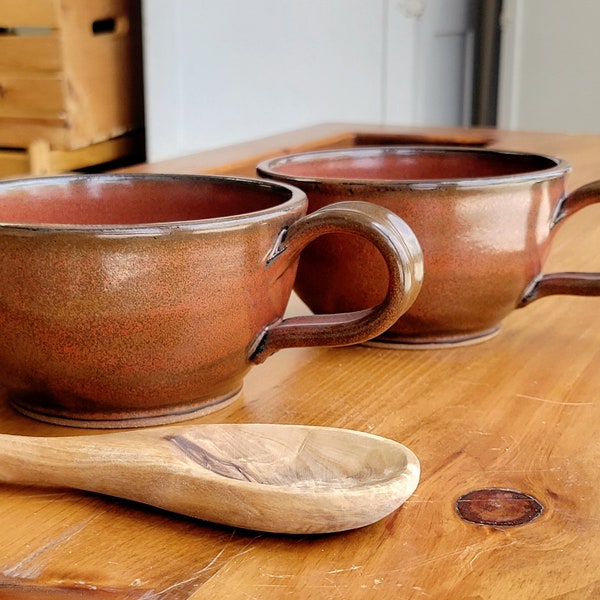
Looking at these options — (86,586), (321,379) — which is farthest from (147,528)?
(321,379)

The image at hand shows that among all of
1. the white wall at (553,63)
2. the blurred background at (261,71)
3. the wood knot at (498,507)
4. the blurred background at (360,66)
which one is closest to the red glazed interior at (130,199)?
the wood knot at (498,507)

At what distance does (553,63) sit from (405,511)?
3.51m

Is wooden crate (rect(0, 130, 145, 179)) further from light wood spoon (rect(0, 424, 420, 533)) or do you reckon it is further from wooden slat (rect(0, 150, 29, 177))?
light wood spoon (rect(0, 424, 420, 533))

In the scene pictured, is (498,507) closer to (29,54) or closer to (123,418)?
(123,418)

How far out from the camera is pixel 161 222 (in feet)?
1.65

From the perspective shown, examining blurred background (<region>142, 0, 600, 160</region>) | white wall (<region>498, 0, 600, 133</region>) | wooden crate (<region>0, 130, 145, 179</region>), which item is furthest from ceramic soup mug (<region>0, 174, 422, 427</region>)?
white wall (<region>498, 0, 600, 133</region>)

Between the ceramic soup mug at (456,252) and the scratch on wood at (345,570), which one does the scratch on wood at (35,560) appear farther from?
the ceramic soup mug at (456,252)

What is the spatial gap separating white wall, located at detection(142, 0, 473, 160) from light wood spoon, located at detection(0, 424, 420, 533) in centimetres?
216

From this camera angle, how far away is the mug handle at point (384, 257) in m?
0.43


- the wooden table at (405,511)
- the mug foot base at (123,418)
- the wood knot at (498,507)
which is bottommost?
the wood knot at (498,507)

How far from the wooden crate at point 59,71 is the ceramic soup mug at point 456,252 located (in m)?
Result: 1.69

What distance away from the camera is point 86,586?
33 centimetres

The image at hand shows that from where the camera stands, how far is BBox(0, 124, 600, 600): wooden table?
0.33 meters

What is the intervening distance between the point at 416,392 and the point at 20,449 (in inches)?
8.8
